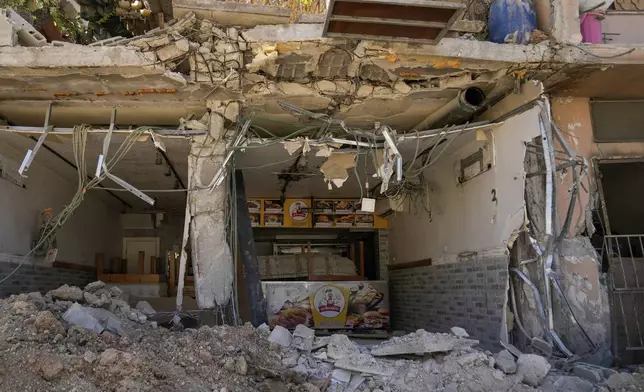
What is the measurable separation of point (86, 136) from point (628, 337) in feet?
22.5

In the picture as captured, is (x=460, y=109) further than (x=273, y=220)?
No

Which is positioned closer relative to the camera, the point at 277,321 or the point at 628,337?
the point at 628,337

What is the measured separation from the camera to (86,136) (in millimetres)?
6762

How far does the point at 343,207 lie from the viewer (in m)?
11.2

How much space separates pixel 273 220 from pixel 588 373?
6.96 meters

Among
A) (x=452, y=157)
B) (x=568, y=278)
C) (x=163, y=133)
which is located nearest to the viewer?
(x=568, y=278)

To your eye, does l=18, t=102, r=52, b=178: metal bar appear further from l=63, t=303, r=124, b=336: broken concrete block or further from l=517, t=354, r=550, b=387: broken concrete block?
l=517, t=354, r=550, b=387: broken concrete block

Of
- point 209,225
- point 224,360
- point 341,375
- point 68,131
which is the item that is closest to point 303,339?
point 341,375

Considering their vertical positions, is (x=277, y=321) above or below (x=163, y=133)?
below

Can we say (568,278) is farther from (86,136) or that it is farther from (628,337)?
(86,136)

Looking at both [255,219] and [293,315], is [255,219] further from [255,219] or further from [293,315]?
[293,315]

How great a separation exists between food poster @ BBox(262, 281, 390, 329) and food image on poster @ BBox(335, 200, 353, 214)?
165cm

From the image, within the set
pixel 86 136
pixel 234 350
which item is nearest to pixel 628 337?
pixel 234 350

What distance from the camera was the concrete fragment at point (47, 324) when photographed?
4.71m
